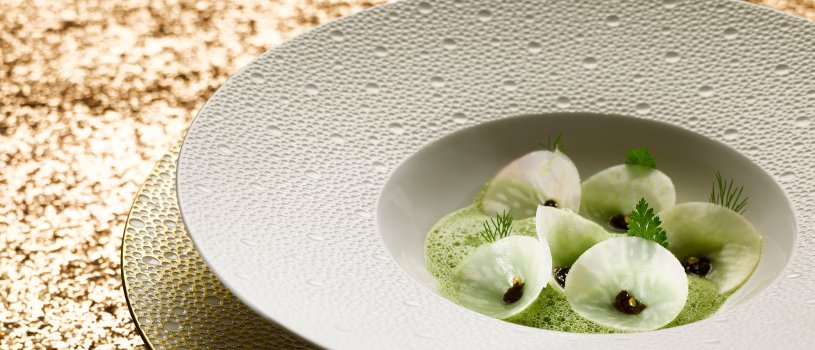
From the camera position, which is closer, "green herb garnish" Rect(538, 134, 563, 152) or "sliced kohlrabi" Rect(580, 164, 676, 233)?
"sliced kohlrabi" Rect(580, 164, 676, 233)

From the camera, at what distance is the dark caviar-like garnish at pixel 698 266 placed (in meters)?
1.61

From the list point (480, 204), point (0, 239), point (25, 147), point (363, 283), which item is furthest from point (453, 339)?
point (25, 147)

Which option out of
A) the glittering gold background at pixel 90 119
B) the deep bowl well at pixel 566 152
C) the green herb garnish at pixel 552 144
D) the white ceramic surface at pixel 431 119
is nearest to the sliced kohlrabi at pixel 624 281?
the white ceramic surface at pixel 431 119

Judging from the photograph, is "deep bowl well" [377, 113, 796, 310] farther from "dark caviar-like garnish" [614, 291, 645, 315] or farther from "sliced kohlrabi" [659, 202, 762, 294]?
"dark caviar-like garnish" [614, 291, 645, 315]

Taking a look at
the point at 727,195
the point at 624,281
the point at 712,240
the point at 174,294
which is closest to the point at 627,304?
the point at 624,281

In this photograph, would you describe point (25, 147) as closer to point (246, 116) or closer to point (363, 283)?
point (246, 116)

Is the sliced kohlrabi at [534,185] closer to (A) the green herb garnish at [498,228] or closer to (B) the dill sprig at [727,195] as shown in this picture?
(A) the green herb garnish at [498,228]

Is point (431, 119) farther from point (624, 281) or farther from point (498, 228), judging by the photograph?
point (624, 281)

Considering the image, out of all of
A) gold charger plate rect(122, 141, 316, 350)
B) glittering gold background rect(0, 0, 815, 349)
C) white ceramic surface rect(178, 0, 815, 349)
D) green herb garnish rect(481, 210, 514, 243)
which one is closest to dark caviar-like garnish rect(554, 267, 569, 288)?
green herb garnish rect(481, 210, 514, 243)

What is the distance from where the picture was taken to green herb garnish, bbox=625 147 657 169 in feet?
5.67

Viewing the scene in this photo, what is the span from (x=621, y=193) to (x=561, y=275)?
221 mm

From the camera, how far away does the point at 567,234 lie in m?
1.59

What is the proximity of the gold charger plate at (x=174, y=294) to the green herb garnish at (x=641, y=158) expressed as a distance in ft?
2.11

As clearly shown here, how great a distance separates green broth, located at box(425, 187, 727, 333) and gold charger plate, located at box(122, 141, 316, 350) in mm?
291
